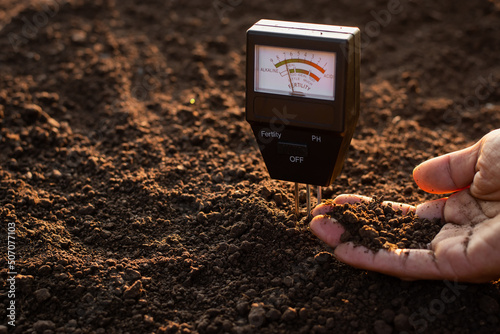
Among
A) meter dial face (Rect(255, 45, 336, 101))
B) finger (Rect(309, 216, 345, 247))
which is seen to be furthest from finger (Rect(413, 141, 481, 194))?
meter dial face (Rect(255, 45, 336, 101))

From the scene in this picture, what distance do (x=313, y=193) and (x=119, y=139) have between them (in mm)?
1096

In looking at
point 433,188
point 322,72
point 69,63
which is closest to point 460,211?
point 433,188

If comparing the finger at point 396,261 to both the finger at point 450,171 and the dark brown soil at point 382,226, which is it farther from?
the finger at point 450,171

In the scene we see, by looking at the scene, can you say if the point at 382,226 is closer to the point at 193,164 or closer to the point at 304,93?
the point at 304,93

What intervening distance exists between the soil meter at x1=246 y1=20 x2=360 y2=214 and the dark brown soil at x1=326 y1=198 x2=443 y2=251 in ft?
0.55

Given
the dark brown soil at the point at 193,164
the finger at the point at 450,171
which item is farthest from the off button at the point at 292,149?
the finger at the point at 450,171

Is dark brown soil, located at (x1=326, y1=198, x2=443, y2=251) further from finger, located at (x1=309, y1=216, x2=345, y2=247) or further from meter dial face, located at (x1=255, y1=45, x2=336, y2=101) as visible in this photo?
meter dial face, located at (x1=255, y1=45, x2=336, y2=101)

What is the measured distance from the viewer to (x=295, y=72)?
76.7 inches

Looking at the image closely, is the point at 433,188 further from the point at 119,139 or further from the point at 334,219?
the point at 119,139

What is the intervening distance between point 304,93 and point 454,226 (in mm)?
755

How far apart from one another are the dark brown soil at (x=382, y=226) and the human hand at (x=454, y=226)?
3 cm

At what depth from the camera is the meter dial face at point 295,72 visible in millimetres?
1898

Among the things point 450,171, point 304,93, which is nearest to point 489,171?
point 450,171

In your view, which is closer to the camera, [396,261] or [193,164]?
[396,261]
